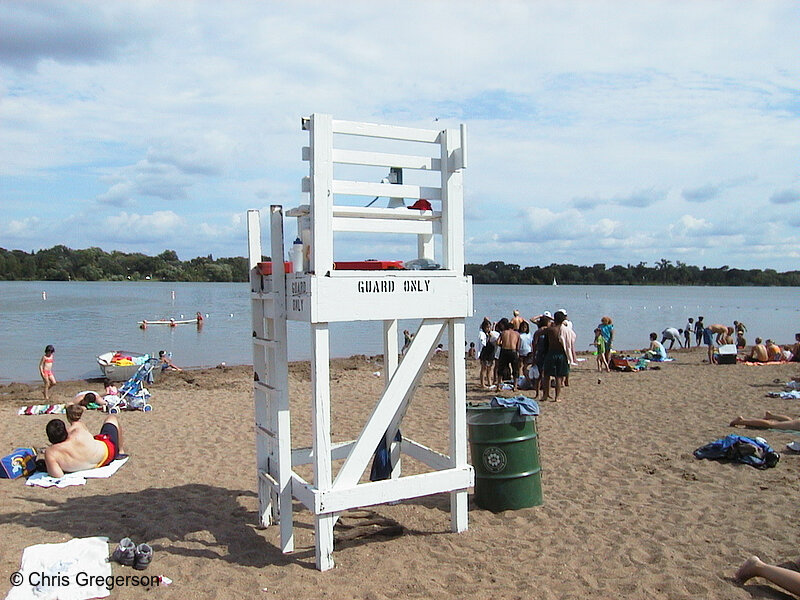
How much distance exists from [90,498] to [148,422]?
421 centimetres

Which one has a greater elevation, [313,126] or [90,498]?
[313,126]

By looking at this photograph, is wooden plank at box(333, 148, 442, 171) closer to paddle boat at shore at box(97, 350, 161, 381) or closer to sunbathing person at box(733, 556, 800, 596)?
sunbathing person at box(733, 556, 800, 596)

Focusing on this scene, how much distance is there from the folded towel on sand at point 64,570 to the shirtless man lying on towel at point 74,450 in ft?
8.64

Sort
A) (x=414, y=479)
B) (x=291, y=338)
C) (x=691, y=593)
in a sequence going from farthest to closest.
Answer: (x=291, y=338) < (x=414, y=479) < (x=691, y=593)

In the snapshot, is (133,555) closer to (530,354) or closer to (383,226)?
(383,226)

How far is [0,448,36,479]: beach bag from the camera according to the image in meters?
7.35

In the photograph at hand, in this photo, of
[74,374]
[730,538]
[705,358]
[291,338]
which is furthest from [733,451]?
[291,338]

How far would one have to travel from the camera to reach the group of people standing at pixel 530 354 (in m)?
12.5

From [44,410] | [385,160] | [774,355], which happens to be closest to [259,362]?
[385,160]

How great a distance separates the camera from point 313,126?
4594mm

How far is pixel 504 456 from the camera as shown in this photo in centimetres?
588

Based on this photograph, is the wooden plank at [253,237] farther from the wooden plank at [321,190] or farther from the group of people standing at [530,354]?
the group of people standing at [530,354]

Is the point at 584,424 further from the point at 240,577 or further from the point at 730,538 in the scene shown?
the point at 240,577

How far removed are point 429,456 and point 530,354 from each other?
9327mm
